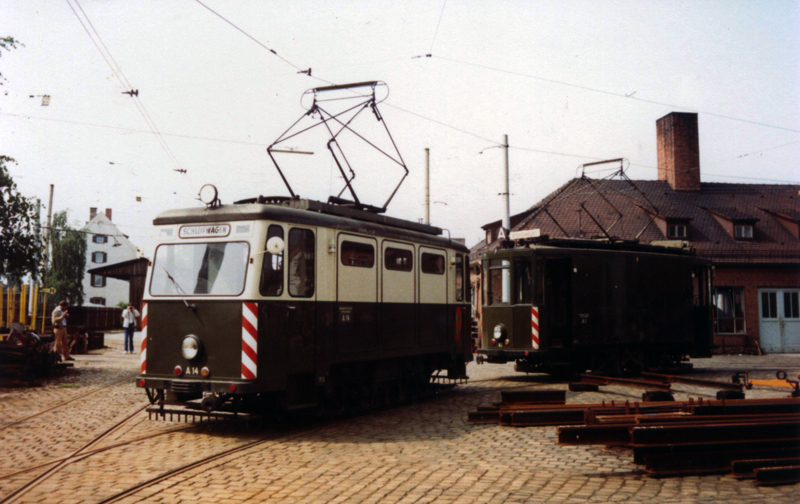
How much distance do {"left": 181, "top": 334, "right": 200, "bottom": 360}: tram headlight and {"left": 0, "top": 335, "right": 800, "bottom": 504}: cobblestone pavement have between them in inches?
42.2

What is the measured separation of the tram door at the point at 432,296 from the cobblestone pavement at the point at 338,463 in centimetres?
156

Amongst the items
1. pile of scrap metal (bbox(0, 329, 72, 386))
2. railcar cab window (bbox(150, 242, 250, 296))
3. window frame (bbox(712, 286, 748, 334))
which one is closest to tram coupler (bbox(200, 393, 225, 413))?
railcar cab window (bbox(150, 242, 250, 296))

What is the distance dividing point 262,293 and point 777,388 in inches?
449

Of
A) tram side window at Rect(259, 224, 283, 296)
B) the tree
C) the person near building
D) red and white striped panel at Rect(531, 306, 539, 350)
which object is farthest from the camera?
the tree

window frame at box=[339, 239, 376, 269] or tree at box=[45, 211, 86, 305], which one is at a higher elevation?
tree at box=[45, 211, 86, 305]

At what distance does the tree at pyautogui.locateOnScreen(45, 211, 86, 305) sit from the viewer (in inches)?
2689

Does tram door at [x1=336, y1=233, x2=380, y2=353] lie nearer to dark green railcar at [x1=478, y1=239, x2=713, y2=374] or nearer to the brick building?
dark green railcar at [x1=478, y1=239, x2=713, y2=374]

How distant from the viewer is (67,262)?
230 ft

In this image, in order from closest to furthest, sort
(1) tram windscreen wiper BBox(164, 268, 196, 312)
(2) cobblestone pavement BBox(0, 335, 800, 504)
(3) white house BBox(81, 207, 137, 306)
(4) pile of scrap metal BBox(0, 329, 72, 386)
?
(2) cobblestone pavement BBox(0, 335, 800, 504) → (1) tram windscreen wiper BBox(164, 268, 196, 312) → (4) pile of scrap metal BBox(0, 329, 72, 386) → (3) white house BBox(81, 207, 137, 306)

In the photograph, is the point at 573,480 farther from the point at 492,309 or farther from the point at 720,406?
the point at 492,309

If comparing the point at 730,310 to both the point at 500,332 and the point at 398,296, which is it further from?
the point at 398,296

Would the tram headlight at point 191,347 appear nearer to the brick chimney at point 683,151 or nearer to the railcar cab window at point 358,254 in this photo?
the railcar cab window at point 358,254

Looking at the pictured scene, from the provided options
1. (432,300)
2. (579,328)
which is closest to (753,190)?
(579,328)

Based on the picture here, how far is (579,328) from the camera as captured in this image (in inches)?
671
